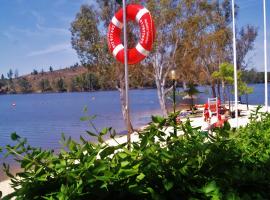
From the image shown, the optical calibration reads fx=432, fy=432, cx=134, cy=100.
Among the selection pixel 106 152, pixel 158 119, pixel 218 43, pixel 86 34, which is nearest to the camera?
pixel 106 152

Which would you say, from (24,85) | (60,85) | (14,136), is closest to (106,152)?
(14,136)

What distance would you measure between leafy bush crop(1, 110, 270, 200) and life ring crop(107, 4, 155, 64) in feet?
25.6

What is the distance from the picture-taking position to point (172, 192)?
4.59 ft

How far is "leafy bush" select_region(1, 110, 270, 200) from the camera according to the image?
4.42ft

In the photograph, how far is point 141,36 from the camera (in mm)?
10188

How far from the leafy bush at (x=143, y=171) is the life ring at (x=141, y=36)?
25.6ft

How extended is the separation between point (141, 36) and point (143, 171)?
29.3ft

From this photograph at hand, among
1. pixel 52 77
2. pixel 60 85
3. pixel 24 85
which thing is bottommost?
pixel 60 85

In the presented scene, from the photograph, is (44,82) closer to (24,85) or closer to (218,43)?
(24,85)

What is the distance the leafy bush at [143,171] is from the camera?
135 centimetres

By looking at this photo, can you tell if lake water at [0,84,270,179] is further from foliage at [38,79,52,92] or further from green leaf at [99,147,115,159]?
foliage at [38,79,52,92]

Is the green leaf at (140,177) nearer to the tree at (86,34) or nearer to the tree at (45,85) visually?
the tree at (86,34)

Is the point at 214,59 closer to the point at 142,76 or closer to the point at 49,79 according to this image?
the point at 142,76

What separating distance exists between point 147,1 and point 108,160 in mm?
19615
